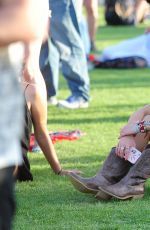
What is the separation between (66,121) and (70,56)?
3.30 feet

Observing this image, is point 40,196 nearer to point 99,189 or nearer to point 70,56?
point 99,189

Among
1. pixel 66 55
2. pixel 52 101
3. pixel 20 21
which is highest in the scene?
pixel 20 21

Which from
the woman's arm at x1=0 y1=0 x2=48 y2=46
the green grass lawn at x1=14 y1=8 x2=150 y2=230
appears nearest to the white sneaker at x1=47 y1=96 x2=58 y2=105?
the green grass lawn at x1=14 y1=8 x2=150 y2=230

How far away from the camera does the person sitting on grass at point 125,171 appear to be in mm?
4812

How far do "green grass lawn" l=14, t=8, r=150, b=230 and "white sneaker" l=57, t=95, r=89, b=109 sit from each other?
0.09 metres

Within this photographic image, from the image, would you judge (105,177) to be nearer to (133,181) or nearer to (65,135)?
(133,181)

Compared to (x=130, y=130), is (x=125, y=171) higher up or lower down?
lower down

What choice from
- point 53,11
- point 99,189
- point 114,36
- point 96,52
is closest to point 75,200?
point 99,189

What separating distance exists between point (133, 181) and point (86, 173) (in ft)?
2.72

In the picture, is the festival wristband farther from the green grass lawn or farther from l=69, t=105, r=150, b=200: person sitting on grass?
the green grass lawn

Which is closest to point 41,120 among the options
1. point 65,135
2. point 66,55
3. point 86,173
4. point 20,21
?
point 86,173

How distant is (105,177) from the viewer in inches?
195

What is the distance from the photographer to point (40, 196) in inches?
198

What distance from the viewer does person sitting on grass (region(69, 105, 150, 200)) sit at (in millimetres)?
4812
